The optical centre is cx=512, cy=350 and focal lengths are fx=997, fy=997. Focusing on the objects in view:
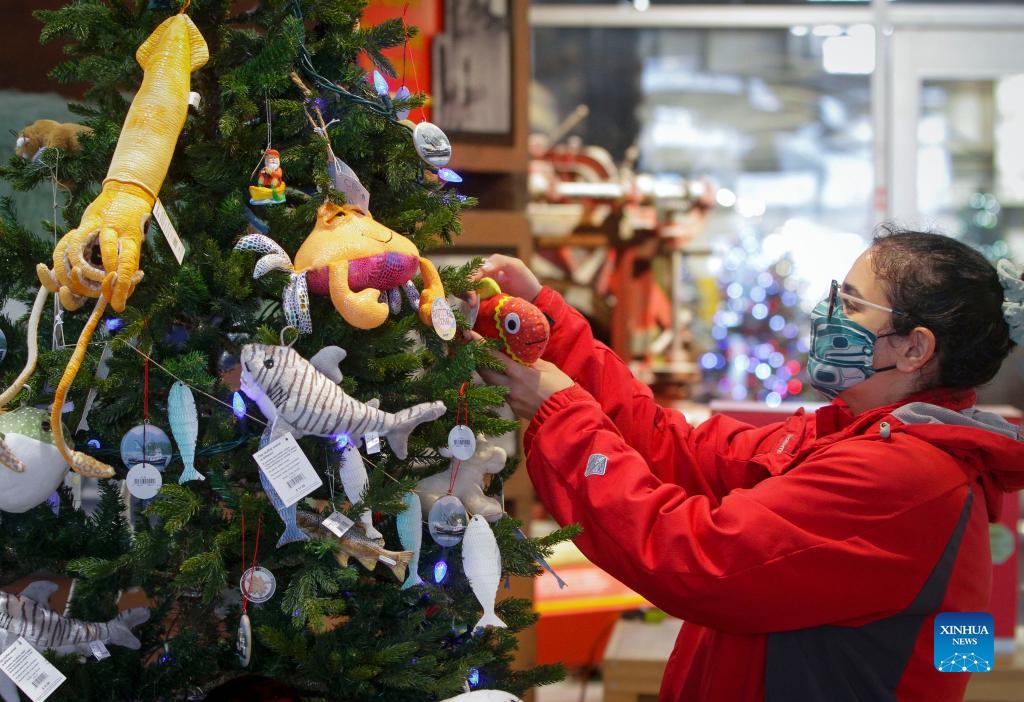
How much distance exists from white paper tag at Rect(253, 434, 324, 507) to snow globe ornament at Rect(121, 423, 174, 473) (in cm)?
13

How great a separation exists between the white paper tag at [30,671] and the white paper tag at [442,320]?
607 mm

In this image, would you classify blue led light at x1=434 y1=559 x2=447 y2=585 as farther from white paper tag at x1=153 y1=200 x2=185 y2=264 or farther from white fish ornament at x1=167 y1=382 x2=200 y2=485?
white paper tag at x1=153 y1=200 x2=185 y2=264

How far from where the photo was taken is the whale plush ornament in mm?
1177

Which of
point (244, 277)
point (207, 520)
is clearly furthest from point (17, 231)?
point (207, 520)

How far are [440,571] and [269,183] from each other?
55 cm

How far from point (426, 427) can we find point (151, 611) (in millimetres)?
430

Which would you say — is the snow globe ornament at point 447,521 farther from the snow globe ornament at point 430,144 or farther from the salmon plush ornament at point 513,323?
the snow globe ornament at point 430,144

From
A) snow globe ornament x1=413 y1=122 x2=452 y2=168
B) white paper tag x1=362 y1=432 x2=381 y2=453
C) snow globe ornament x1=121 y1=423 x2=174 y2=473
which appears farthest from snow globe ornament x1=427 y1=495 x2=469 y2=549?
snow globe ornament x1=413 y1=122 x2=452 y2=168

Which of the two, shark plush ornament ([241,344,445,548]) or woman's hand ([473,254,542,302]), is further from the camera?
woman's hand ([473,254,542,302])

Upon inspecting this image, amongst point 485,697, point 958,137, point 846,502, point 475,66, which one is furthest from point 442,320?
point 958,137

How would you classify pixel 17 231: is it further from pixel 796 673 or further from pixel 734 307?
pixel 734 307

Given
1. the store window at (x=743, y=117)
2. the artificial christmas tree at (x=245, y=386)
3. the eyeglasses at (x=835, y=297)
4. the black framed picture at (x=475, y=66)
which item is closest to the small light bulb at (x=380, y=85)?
the artificial christmas tree at (x=245, y=386)

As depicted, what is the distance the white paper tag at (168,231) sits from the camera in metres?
1.17

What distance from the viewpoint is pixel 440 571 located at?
52.3 inches
